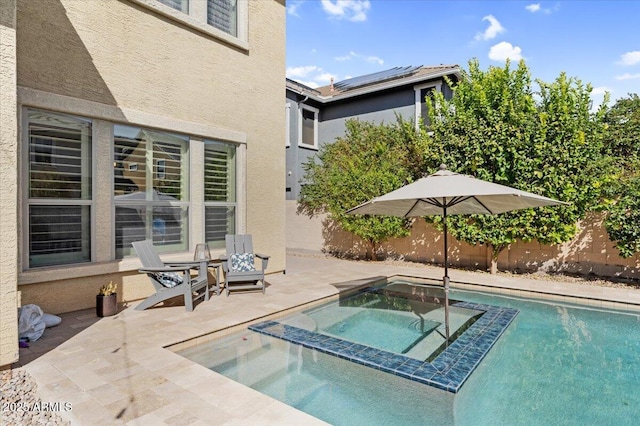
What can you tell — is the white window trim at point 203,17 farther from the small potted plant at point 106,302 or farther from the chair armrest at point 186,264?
the small potted plant at point 106,302

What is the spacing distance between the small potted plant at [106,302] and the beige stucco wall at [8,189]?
7.38 feet

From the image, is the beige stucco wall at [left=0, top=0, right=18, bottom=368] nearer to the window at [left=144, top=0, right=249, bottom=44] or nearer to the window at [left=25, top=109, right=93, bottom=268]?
the window at [left=25, top=109, right=93, bottom=268]

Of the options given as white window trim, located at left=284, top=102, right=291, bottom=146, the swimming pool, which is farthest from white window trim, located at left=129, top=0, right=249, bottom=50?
white window trim, located at left=284, top=102, right=291, bottom=146

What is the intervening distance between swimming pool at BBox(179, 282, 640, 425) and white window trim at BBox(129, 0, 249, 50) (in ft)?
22.6

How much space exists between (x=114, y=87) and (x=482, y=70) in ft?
34.4

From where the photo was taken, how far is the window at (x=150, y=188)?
24.7ft

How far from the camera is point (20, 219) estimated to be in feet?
20.0

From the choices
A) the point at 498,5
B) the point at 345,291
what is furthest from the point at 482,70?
the point at 345,291

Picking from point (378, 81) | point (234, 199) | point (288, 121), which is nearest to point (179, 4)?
point (234, 199)

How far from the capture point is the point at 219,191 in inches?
371

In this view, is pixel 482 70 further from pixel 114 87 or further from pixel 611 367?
pixel 114 87

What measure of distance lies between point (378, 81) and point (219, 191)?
12.9 metres

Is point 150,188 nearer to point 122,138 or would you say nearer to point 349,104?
point 122,138

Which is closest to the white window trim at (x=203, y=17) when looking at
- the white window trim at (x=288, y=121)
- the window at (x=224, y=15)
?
the window at (x=224, y=15)
